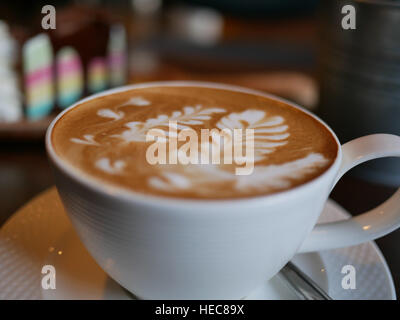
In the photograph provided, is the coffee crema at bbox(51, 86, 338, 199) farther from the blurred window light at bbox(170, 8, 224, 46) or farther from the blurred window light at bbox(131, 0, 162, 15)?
the blurred window light at bbox(131, 0, 162, 15)

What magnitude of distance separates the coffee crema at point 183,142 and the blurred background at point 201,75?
240 mm

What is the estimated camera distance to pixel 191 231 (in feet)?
1.33

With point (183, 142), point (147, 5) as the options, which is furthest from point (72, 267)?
point (147, 5)

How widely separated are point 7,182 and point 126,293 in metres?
0.38

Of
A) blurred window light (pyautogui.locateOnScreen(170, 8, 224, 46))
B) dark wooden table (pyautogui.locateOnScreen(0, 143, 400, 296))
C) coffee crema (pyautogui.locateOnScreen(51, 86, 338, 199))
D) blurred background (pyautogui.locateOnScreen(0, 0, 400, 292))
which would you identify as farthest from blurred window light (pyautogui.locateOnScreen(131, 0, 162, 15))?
coffee crema (pyautogui.locateOnScreen(51, 86, 338, 199))

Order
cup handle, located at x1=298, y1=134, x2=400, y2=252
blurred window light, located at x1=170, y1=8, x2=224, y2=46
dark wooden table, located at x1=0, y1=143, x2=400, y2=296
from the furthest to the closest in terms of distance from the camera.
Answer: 1. blurred window light, located at x1=170, y1=8, x2=224, y2=46
2. dark wooden table, located at x1=0, y1=143, x2=400, y2=296
3. cup handle, located at x1=298, y1=134, x2=400, y2=252

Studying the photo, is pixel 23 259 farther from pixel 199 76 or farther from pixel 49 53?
pixel 199 76

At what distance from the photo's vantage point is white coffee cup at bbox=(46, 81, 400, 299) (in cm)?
40

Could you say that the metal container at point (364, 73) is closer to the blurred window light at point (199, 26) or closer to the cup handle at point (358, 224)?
the cup handle at point (358, 224)

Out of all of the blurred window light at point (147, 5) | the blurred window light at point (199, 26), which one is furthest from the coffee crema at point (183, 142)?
the blurred window light at point (147, 5)

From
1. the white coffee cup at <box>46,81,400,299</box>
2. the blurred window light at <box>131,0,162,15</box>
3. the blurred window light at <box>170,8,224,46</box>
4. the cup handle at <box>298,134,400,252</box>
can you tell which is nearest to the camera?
the white coffee cup at <box>46,81,400,299</box>

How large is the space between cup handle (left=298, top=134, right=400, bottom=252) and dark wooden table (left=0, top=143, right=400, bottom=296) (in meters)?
0.17

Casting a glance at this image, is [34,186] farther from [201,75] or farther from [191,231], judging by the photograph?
[201,75]
